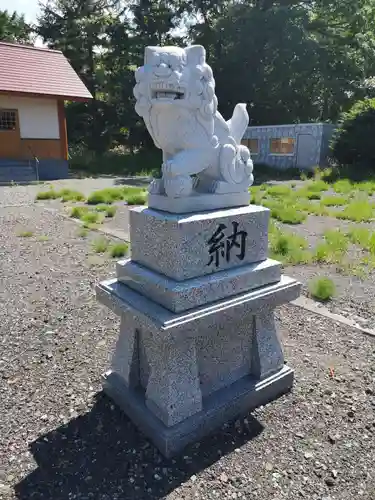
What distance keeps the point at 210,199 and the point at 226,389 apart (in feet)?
3.78

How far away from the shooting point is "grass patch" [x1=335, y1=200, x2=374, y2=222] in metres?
7.18

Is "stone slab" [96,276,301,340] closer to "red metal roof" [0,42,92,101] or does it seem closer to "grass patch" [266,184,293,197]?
"grass patch" [266,184,293,197]

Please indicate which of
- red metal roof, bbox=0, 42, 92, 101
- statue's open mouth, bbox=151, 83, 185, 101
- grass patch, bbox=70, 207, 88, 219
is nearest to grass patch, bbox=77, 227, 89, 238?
grass patch, bbox=70, 207, 88, 219

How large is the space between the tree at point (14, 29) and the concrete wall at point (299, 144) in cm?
1615

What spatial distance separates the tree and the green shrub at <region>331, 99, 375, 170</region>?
1935 centimetres

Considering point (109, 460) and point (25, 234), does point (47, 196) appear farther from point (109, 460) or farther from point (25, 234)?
point (109, 460)

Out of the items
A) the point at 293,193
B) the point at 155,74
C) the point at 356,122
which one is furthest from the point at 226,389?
the point at 356,122

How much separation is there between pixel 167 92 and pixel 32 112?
14.5 meters

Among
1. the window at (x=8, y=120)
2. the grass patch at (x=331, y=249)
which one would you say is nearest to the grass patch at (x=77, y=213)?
the grass patch at (x=331, y=249)

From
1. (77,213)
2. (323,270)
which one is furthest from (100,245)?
(323,270)

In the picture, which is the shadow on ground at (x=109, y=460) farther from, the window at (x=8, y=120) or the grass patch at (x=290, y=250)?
the window at (x=8, y=120)

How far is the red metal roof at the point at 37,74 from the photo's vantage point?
13.9 meters

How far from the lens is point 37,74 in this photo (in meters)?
14.8

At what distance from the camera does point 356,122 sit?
1452cm
